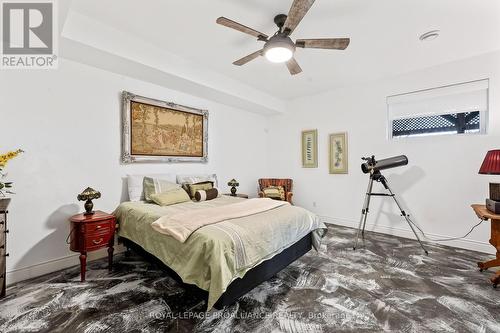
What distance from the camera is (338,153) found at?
4.44 metres

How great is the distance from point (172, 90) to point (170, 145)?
36.2 inches

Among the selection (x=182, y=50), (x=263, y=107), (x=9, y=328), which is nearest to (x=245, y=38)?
(x=182, y=50)

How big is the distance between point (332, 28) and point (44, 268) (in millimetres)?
4197

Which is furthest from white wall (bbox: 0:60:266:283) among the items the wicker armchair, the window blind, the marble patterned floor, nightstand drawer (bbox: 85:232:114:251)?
the window blind

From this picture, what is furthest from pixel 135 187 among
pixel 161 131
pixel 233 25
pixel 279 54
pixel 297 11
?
pixel 297 11

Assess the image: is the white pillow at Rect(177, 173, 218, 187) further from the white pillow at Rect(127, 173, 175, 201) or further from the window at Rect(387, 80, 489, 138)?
the window at Rect(387, 80, 489, 138)

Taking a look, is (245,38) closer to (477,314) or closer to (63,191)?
(63,191)

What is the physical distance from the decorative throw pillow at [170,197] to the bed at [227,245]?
13cm

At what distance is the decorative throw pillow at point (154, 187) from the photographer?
10.0 feet

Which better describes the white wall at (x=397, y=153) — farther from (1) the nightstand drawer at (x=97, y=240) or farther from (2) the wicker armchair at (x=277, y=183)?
(1) the nightstand drawer at (x=97, y=240)

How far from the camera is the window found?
3184 millimetres

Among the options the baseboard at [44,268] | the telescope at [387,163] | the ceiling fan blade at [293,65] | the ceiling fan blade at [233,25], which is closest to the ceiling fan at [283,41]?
the ceiling fan blade at [233,25]

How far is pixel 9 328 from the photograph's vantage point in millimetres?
1657

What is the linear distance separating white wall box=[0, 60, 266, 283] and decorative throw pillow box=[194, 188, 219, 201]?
898 millimetres
